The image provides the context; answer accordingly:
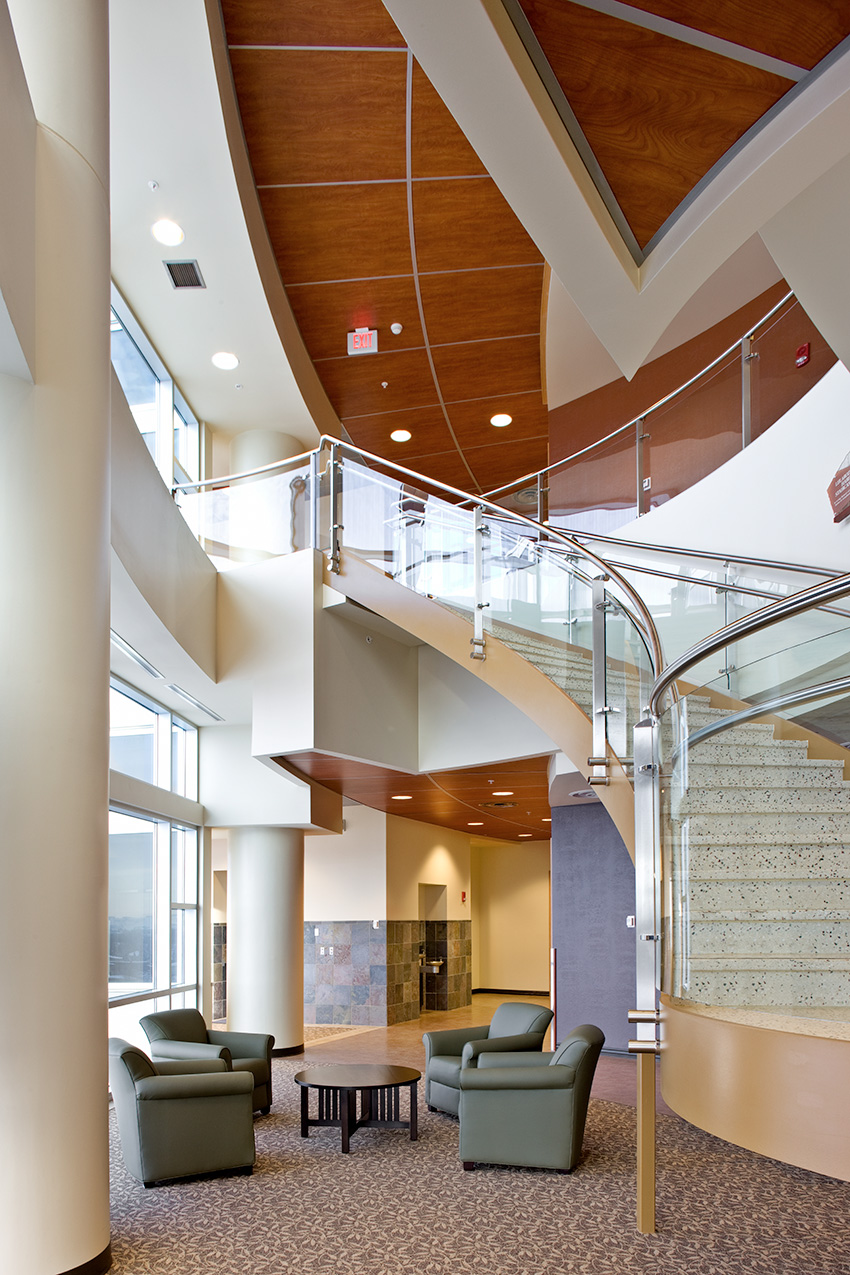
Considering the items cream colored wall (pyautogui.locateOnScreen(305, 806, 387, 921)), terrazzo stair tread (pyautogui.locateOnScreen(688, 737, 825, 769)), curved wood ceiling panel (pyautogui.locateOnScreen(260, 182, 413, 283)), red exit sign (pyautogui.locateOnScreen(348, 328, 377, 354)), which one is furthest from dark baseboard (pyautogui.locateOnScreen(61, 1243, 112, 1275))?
cream colored wall (pyautogui.locateOnScreen(305, 806, 387, 921))

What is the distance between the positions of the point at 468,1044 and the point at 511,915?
1378 cm

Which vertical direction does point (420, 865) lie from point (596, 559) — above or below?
below

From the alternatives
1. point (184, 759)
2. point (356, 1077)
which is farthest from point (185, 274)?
→ point (356, 1077)

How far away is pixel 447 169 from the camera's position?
865 centimetres

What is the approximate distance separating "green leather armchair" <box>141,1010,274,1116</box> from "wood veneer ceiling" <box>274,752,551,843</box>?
8.47 ft

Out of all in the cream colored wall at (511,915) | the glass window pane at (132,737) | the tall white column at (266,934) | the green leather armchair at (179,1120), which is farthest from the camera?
the cream colored wall at (511,915)

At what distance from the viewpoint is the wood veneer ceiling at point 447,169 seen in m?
2.12

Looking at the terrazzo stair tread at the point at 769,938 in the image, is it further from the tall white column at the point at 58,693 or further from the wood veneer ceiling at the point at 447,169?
the tall white column at the point at 58,693

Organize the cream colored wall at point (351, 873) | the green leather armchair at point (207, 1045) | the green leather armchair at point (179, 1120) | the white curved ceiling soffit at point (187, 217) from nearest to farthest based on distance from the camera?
the green leather armchair at point (179, 1120)
the white curved ceiling soffit at point (187, 217)
the green leather armchair at point (207, 1045)
the cream colored wall at point (351, 873)

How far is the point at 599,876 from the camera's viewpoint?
11.1 m

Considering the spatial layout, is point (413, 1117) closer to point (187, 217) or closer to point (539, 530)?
point (539, 530)

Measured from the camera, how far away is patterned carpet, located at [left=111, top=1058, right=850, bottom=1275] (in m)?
5.00

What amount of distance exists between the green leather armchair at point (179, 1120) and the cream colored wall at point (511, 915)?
48.8 ft

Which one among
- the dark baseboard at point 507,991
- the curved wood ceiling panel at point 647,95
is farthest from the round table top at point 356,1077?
the dark baseboard at point 507,991
